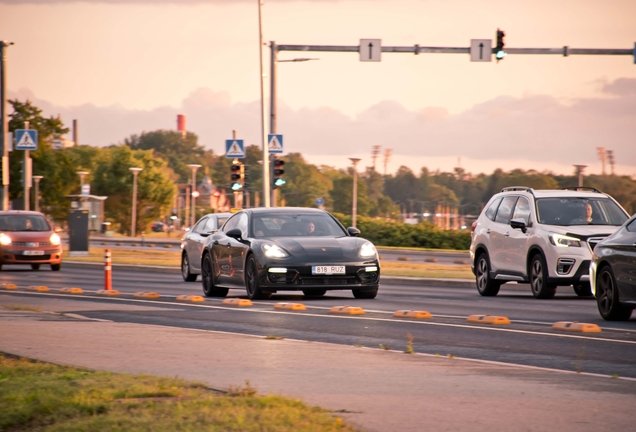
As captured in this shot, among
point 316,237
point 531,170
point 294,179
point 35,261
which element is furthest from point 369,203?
point 316,237

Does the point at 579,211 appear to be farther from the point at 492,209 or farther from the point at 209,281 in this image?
the point at 209,281

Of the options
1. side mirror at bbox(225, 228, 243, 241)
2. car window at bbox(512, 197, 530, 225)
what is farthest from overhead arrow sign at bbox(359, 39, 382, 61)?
side mirror at bbox(225, 228, 243, 241)

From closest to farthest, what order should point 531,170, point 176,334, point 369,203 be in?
point 176,334, point 531,170, point 369,203

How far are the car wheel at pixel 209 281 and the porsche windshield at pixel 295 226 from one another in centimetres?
155

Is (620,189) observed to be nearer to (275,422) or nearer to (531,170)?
(531,170)

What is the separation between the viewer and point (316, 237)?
60.2 feet

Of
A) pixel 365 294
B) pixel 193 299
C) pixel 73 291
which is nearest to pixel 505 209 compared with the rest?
pixel 365 294

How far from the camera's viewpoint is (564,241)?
59.7 ft

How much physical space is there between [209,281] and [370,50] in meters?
12.0

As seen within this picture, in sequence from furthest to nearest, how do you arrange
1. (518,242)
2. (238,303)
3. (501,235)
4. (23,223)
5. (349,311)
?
(23,223) → (501,235) → (518,242) → (238,303) → (349,311)

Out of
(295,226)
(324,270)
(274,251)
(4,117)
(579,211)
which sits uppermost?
(4,117)

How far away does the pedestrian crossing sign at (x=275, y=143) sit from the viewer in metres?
32.6

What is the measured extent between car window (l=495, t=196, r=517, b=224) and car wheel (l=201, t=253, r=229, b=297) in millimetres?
4983

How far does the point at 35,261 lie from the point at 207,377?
79.0 ft
